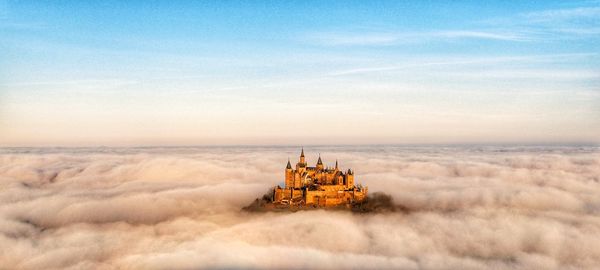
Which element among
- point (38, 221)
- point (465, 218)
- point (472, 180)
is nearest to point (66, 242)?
point (38, 221)

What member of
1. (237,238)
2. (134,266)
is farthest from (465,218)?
(134,266)


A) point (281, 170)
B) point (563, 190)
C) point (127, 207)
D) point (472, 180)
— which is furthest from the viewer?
point (281, 170)

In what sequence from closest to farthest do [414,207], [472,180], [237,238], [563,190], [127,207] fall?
[237,238] → [414,207] → [127,207] → [563,190] → [472,180]

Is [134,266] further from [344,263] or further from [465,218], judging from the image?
[465,218]

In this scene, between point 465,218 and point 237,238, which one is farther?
point 465,218

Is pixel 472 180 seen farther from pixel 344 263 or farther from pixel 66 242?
pixel 66 242

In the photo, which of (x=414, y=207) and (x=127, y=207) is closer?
(x=414, y=207)
